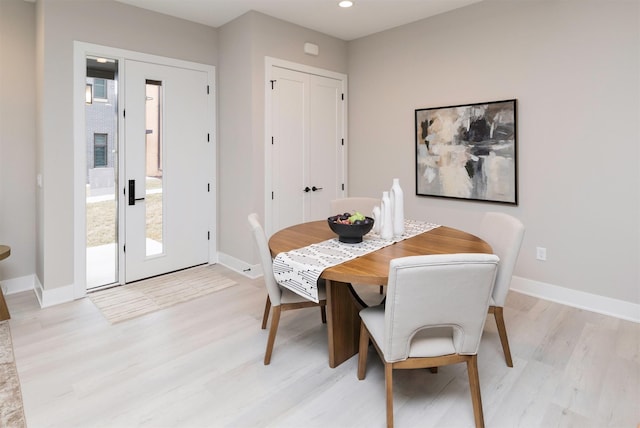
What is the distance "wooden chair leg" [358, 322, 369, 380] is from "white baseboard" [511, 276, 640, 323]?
2.09 metres

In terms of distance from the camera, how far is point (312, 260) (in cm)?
205

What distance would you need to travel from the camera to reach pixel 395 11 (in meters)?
3.76

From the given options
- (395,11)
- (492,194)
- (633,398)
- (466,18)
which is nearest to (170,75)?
(395,11)

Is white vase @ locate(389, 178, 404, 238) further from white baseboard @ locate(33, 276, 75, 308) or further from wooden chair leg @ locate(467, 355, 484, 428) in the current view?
white baseboard @ locate(33, 276, 75, 308)

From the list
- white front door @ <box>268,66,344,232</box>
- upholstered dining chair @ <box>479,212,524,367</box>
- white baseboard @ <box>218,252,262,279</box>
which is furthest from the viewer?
white front door @ <box>268,66,344,232</box>

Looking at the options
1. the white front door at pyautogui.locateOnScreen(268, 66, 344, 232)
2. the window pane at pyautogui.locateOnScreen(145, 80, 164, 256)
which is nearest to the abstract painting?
the white front door at pyautogui.locateOnScreen(268, 66, 344, 232)

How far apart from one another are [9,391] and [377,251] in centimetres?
215

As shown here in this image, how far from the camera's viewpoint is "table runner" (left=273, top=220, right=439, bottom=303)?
196cm

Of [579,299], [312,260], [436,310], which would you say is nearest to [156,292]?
[312,260]

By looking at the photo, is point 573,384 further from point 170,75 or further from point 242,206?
point 170,75

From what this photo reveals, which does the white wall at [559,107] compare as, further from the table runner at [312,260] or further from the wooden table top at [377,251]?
the table runner at [312,260]

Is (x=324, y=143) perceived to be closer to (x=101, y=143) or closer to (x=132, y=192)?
(x=132, y=192)

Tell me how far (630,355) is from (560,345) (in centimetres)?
38

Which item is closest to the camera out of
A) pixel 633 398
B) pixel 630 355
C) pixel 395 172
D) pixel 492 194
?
pixel 633 398
